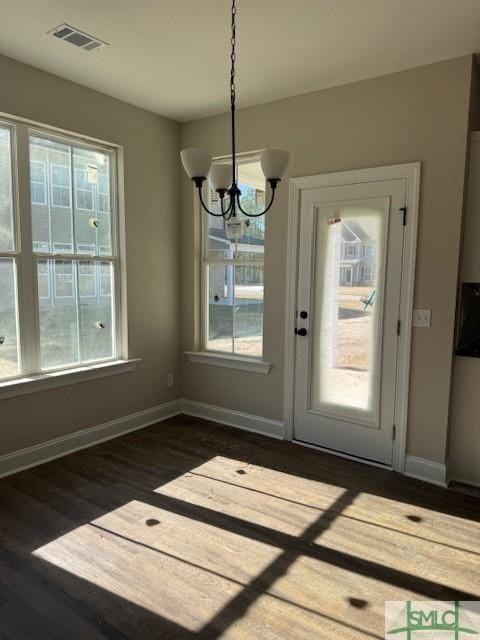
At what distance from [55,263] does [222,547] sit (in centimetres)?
238

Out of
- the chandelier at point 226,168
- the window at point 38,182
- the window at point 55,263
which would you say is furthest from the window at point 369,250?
the window at point 38,182

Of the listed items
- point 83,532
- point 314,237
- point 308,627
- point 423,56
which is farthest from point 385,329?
point 83,532

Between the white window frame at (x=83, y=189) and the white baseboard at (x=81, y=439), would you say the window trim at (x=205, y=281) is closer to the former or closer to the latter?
the white baseboard at (x=81, y=439)

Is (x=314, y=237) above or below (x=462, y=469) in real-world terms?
above

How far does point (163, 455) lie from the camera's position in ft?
11.6

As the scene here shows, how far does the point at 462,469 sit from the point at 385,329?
1.13 m

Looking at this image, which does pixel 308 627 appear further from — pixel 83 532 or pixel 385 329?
pixel 385 329

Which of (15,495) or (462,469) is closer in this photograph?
(15,495)

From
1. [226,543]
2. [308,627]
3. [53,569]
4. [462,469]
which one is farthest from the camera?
[462,469]

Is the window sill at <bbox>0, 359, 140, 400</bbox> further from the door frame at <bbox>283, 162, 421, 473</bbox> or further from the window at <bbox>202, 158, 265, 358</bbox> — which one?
the door frame at <bbox>283, 162, 421, 473</bbox>

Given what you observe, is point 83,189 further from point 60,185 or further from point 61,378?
point 61,378

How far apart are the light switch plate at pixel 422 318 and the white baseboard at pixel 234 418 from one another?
58.1 inches

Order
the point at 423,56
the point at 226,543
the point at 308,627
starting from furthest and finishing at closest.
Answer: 1. the point at 423,56
2. the point at 226,543
3. the point at 308,627

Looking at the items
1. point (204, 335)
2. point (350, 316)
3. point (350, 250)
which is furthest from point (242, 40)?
point (204, 335)
